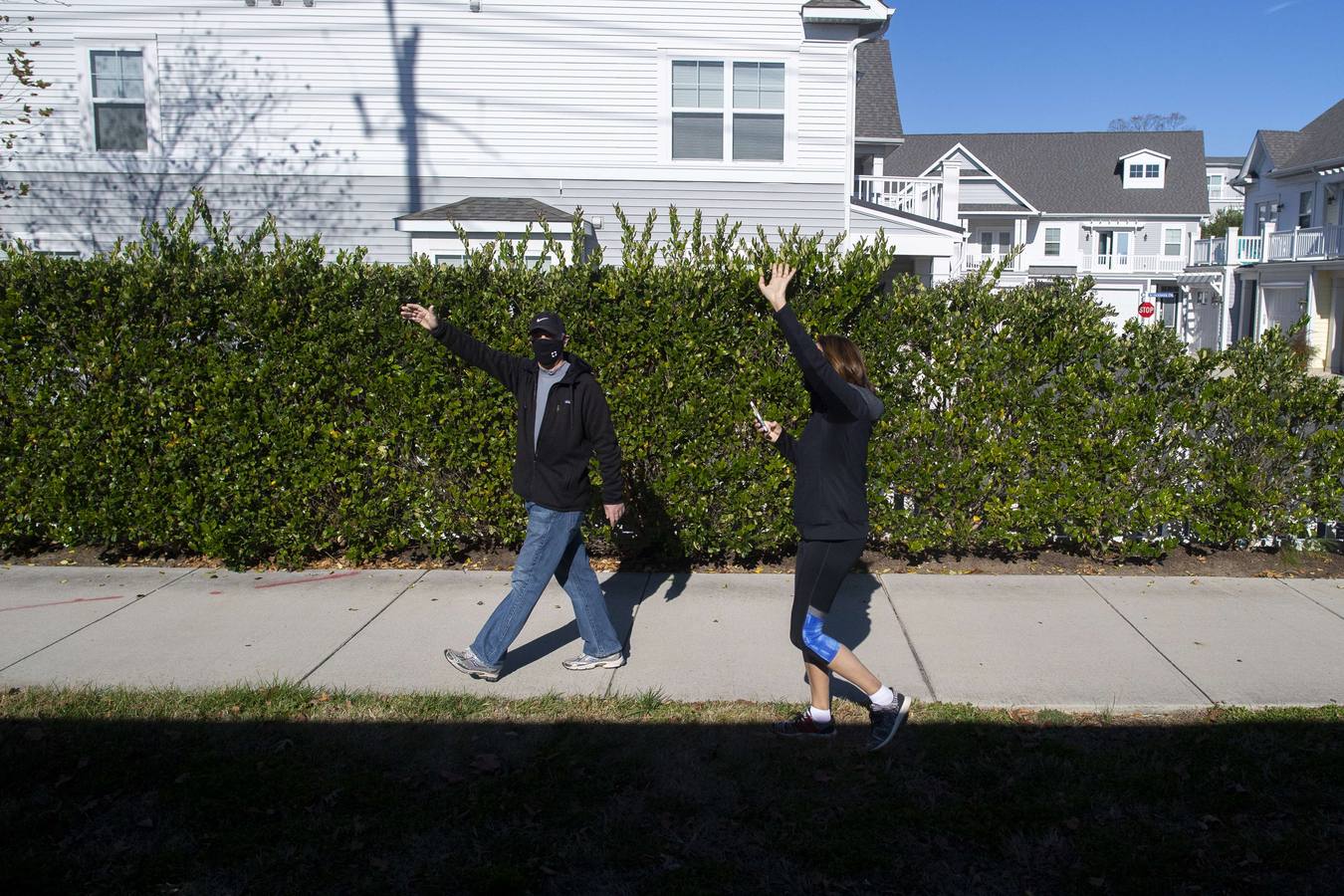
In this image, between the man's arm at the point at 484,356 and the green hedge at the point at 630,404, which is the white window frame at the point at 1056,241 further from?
the man's arm at the point at 484,356

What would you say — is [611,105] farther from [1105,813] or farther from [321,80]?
[1105,813]

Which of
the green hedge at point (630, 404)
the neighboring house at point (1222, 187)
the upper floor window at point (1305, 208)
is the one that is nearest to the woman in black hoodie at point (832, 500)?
the green hedge at point (630, 404)

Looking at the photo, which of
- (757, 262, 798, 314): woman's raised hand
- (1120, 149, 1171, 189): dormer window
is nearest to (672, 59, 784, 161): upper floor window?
(757, 262, 798, 314): woman's raised hand

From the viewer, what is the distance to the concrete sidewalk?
5305mm

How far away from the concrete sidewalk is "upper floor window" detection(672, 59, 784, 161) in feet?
30.5

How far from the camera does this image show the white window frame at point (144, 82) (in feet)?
47.5

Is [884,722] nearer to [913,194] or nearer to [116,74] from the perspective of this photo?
[116,74]

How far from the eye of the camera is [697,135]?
14992mm

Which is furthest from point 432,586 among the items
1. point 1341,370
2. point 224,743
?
point 1341,370

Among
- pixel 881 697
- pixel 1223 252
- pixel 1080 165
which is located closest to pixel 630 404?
pixel 881 697

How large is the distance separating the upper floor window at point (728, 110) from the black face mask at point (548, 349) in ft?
34.8

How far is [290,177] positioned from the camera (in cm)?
1480

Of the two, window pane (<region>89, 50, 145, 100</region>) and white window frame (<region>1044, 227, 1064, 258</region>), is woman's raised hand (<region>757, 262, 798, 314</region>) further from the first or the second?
white window frame (<region>1044, 227, 1064, 258</region>)

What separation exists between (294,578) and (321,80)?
9781 mm
